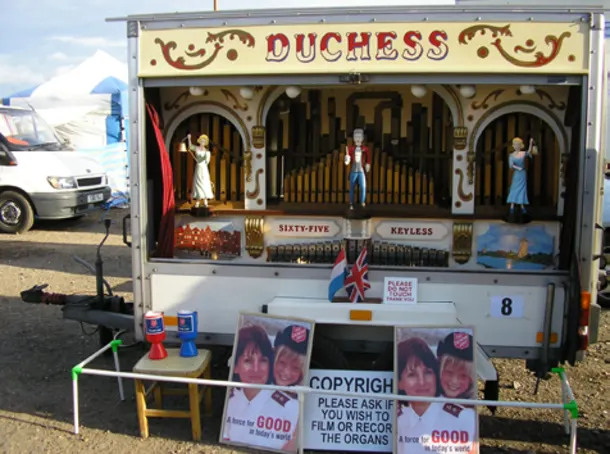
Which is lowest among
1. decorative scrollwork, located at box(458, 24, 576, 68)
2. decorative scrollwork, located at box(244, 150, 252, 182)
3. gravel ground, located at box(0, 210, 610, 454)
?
gravel ground, located at box(0, 210, 610, 454)

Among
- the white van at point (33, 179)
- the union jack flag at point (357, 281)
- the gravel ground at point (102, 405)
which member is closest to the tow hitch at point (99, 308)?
the gravel ground at point (102, 405)

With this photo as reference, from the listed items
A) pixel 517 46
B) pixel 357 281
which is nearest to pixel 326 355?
pixel 357 281

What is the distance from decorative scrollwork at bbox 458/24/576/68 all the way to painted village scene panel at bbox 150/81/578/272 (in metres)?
0.42

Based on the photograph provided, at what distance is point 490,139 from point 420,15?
1.38 m

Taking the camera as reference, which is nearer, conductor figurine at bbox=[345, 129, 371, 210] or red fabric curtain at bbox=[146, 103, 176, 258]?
red fabric curtain at bbox=[146, 103, 176, 258]

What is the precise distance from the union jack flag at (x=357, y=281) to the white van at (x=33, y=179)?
326 inches

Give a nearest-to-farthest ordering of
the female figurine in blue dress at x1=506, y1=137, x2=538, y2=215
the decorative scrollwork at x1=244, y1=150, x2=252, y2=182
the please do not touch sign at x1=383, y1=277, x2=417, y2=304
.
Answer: the please do not touch sign at x1=383, y1=277, x2=417, y2=304 < the female figurine in blue dress at x1=506, y1=137, x2=538, y2=215 < the decorative scrollwork at x1=244, y1=150, x2=252, y2=182

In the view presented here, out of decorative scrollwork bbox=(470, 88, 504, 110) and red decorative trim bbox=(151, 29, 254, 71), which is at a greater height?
red decorative trim bbox=(151, 29, 254, 71)

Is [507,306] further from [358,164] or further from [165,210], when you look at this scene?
[165,210]

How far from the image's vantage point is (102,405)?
4.79 m

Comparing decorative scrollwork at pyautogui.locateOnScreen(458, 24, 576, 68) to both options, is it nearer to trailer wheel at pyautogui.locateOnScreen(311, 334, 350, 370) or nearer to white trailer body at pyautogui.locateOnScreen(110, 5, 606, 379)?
white trailer body at pyautogui.locateOnScreen(110, 5, 606, 379)

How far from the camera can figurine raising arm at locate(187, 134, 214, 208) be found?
17.0 feet

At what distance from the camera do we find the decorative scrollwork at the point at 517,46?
4090mm

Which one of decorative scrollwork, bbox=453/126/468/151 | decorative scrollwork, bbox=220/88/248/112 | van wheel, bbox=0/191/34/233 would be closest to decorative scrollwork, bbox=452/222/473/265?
decorative scrollwork, bbox=453/126/468/151
